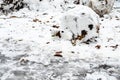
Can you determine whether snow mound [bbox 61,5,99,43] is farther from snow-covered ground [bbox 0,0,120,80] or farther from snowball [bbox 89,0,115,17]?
snowball [bbox 89,0,115,17]

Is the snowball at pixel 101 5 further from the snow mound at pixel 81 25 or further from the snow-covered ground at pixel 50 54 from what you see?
the snow mound at pixel 81 25

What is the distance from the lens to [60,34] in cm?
686

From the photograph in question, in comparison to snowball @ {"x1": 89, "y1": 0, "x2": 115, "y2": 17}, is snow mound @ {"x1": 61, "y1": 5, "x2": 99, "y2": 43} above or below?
above

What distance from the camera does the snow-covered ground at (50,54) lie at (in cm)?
514

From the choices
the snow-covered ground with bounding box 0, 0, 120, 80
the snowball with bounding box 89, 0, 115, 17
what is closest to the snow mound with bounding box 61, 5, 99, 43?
the snow-covered ground with bounding box 0, 0, 120, 80

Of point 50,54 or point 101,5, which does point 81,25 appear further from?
point 101,5

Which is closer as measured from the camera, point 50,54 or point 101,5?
point 50,54

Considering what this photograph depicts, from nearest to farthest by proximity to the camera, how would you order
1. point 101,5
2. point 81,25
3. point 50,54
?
point 50,54 → point 81,25 → point 101,5

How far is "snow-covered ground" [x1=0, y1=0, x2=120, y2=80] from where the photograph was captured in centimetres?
514

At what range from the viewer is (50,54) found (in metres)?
5.96

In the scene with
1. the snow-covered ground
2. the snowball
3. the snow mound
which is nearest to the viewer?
the snow-covered ground

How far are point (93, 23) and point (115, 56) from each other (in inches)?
49.2

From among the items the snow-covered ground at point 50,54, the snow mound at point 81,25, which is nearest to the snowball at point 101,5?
the snow-covered ground at point 50,54

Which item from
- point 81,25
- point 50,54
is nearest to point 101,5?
point 81,25
